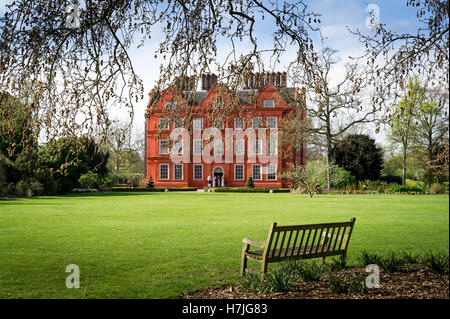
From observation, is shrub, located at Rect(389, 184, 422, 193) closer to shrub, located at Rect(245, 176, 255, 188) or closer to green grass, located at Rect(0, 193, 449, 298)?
shrub, located at Rect(245, 176, 255, 188)

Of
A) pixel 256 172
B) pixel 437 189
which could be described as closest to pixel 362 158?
pixel 437 189

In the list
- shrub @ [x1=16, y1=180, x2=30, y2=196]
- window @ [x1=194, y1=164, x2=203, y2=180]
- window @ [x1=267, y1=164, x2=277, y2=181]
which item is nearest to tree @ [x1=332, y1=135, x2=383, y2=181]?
window @ [x1=267, y1=164, x2=277, y2=181]

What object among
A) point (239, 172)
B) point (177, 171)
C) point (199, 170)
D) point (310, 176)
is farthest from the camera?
point (177, 171)

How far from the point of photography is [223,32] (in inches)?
242

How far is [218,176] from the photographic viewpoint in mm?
41938

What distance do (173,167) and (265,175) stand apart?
363 inches

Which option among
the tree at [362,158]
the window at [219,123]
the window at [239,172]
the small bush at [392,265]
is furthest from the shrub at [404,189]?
the window at [219,123]

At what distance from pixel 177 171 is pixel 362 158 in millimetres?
17606

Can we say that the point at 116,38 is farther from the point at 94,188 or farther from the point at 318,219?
the point at 94,188

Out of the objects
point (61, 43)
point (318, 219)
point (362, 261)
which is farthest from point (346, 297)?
point (318, 219)

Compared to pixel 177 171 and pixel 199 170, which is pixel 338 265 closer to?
pixel 199 170

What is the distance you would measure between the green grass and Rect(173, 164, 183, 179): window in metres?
27.5
